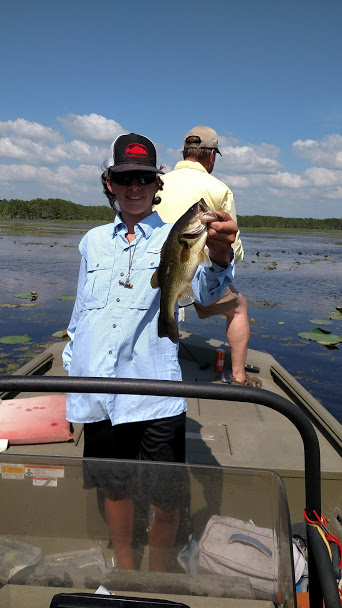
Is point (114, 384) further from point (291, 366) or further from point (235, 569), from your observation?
point (291, 366)

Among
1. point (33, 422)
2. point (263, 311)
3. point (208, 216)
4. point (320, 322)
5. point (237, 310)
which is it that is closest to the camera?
point (208, 216)

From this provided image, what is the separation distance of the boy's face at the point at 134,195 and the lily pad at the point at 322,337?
8600 mm

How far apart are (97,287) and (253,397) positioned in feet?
3.62

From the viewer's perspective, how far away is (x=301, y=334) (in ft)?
35.2

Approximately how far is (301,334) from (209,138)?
7.64m

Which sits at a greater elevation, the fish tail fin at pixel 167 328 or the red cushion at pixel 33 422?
the fish tail fin at pixel 167 328

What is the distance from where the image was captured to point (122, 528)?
1687 millimetres

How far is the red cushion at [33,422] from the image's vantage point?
10.8ft

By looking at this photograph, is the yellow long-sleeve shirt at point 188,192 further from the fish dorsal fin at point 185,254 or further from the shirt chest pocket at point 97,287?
the fish dorsal fin at point 185,254

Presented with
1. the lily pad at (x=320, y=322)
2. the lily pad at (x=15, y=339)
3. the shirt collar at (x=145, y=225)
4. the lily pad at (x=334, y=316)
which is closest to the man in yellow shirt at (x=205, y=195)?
the shirt collar at (x=145, y=225)

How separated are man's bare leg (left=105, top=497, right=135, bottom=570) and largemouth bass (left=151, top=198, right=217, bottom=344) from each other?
74cm

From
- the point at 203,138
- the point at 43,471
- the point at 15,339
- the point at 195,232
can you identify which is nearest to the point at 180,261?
the point at 195,232

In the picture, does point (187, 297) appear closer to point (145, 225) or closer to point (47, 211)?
point (145, 225)

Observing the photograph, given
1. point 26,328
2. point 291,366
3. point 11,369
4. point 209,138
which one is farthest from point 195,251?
point 26,328
